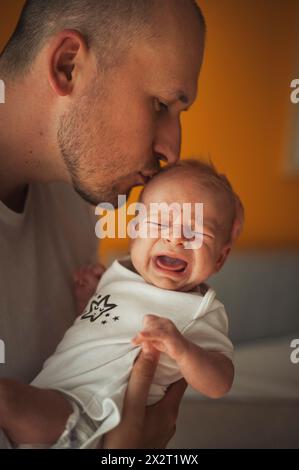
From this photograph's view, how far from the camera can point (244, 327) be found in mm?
933

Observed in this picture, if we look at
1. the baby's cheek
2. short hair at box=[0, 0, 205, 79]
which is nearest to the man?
short hair at box=[0, 0, 205, 79]

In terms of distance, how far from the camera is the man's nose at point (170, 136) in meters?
0.82

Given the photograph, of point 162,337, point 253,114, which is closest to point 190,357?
point 162,337

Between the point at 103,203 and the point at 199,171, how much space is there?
0.55ft

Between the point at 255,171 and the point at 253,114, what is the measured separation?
3.4 inches

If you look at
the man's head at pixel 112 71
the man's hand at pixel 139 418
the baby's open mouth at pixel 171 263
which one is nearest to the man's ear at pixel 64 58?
the man's head at pixel 112 71

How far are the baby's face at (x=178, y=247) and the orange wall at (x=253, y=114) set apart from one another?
8cm

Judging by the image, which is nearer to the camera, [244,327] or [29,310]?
[29,310]

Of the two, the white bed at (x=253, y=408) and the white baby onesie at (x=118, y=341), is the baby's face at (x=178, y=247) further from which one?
the white bed at (x=253, y=408)

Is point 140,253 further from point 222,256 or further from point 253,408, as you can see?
point 253,408

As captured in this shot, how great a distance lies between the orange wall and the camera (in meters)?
0.83

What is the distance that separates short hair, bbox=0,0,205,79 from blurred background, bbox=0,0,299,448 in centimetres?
3
